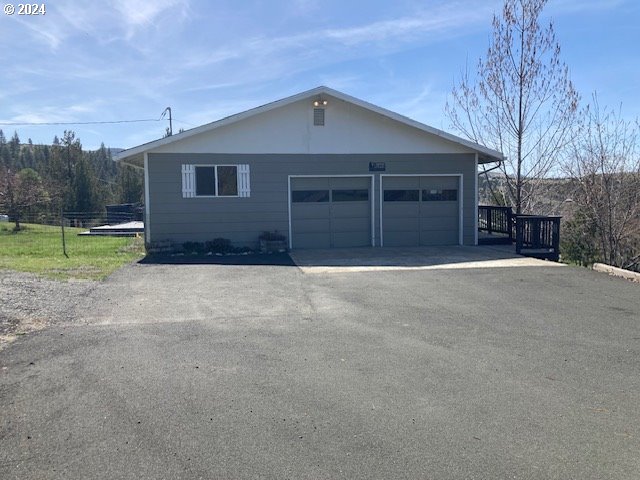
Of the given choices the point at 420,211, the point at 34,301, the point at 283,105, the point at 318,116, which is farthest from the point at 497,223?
the point at 34,301

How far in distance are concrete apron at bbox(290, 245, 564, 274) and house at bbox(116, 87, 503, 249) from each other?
964mm

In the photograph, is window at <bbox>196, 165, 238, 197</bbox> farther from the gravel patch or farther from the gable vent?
the gravel patch

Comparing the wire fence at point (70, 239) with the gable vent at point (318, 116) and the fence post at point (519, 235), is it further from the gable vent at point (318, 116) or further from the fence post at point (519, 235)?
the fence post at point (519, 235)

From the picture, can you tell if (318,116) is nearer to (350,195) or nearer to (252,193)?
(350,195)

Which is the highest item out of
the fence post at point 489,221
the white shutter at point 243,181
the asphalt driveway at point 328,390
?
the white shutter at point 243,181

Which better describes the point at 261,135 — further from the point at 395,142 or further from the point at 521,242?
the point at 521,242

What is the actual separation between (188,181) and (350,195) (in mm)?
4600

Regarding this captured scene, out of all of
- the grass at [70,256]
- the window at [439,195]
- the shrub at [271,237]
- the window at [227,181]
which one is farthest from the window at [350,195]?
the grass at [70,256]

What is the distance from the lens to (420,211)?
51.6 feet

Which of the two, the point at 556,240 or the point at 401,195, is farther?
the point at 401,195

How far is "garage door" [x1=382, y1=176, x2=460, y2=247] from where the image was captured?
50.9 ft

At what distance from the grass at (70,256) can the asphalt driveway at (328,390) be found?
3.30m

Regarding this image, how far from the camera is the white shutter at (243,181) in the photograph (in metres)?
14.6

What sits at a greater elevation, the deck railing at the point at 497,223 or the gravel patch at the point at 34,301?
the deck railing at the point at 497,223
